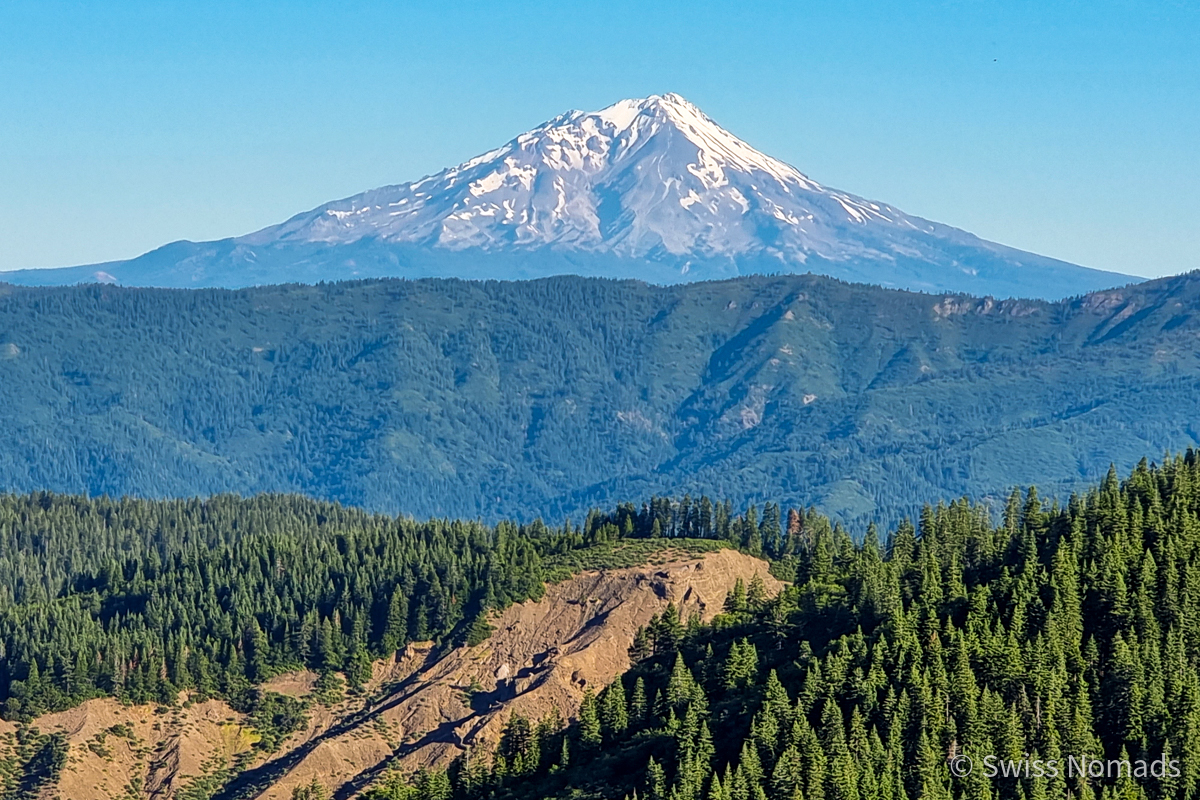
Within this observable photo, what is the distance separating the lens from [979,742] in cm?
14288

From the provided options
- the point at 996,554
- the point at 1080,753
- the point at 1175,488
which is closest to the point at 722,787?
the point at 1080,753

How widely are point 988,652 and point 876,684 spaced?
8.33m

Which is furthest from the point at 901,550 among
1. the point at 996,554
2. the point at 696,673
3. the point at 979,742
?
the point at 979,742

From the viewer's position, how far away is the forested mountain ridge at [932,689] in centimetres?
14125

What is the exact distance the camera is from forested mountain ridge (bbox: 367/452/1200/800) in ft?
463

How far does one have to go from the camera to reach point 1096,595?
16288 cm

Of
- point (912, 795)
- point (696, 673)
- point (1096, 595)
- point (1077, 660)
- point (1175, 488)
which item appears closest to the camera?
point (912, 795)

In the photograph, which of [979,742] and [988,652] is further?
[988,652]

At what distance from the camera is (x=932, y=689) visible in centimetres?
14988

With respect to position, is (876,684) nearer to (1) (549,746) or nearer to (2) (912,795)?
(2) (912,795)

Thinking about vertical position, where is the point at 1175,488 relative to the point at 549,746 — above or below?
above

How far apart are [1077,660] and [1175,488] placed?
39555 millimetres

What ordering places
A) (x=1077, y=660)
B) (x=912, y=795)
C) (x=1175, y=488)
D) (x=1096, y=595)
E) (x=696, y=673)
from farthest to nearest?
(x=1175, y=488)
(x=696, y=673)
(x=1096, y=595)
(x=1077, y=660)
(x=912, y=795)

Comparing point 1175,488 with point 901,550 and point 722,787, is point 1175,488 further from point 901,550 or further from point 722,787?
point 722,787
